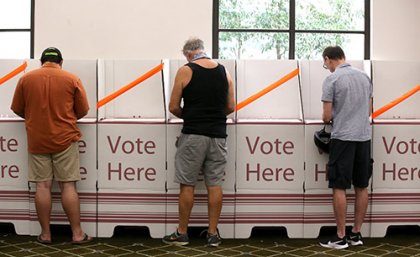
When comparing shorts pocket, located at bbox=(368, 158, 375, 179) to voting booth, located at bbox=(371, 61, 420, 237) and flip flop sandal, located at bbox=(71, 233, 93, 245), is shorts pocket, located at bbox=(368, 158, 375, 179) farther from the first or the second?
flip flop sandal, located at bbox=(71, 233, 93, 245)

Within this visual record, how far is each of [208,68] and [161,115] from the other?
0.74m

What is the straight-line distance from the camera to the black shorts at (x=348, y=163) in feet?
12.4

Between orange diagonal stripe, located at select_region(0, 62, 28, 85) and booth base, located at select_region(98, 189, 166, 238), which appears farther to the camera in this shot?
orange diagonal stripe, located at select_region(0, 62, 28, 85)

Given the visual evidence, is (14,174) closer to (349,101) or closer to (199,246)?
(199,246)

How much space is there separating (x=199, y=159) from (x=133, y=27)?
7.60 ft

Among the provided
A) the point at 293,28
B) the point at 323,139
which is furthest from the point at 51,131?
the point at 293,28

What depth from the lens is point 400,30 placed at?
5746mm

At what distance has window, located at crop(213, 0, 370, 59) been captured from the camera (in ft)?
19.4

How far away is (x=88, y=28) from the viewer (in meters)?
5.70

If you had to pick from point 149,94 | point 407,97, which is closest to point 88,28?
point 149,94

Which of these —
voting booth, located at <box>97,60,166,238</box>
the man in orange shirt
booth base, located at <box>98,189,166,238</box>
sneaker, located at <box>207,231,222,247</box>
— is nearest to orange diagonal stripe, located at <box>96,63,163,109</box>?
voting booth, located at <box>97,60,166,238</box>

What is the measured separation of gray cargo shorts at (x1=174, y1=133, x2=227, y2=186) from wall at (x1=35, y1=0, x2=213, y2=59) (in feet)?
6.58

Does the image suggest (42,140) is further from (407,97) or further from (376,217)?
(407,97)

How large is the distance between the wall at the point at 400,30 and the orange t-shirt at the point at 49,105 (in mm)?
3272
